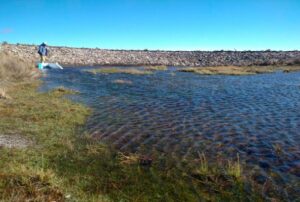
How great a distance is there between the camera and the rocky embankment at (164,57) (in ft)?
225

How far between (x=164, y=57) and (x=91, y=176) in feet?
245

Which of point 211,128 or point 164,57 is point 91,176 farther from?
point 164,57

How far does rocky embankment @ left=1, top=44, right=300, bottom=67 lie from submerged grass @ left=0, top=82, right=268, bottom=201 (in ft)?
193

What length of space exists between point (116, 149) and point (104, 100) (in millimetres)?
9768

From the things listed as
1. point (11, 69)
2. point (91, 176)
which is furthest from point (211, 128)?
point (11, 69)

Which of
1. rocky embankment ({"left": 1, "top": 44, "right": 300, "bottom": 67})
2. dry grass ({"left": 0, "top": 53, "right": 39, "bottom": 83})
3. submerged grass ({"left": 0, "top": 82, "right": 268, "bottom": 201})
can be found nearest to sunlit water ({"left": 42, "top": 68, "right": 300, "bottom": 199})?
submerged grass ({"left": 0, "top": 82, "right": 268, "bottom": 201})

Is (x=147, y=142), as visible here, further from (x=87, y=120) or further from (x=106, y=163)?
(x=87, y=120)

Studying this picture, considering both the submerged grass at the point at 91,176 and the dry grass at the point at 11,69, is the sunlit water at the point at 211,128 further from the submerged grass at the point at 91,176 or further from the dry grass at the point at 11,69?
the dry grass at the point at 11,69

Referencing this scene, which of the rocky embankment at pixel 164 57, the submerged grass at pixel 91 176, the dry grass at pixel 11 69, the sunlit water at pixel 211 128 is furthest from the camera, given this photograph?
the rocky embankment at pixel 164 57

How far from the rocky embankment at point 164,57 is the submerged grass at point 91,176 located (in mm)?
58761

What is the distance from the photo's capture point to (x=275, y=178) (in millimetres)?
7898

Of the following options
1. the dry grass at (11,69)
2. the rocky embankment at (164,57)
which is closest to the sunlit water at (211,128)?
the dry grass at (11,69)

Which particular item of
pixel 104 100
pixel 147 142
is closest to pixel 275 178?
pixel 147 142

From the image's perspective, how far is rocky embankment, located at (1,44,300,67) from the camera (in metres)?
68.6
